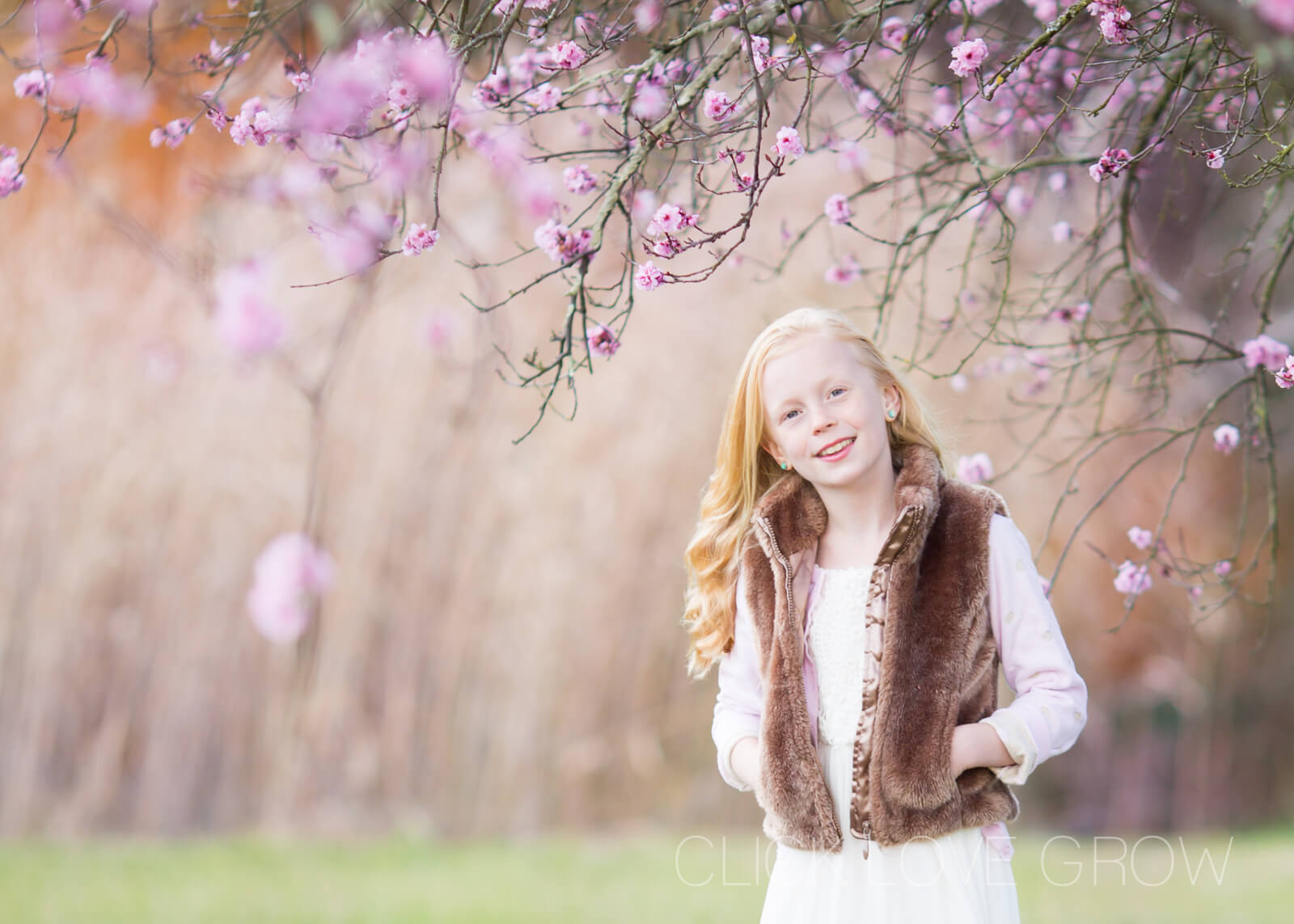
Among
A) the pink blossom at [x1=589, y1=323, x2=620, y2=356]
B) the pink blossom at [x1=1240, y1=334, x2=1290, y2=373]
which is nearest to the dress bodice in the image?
the pink blossom at [x1=589, y1=323, x2=620, y2=356]

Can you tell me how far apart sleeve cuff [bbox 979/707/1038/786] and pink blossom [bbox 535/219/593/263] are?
0.73 m

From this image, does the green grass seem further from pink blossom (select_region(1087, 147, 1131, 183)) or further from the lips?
pink blossom (select_region(1087, 147, 1131, 183))

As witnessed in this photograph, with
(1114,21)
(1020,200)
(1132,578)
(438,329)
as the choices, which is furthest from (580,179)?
(438,329)

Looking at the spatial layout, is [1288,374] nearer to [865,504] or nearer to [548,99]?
[865,504]

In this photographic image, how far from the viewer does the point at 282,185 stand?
3283 millimetres

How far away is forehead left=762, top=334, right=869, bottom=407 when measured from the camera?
4.82ft

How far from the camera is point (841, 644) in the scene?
1473 millimetres

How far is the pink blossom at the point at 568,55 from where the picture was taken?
1480mm

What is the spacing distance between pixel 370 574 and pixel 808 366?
2.58 metres

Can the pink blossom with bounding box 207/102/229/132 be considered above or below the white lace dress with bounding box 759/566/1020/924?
above

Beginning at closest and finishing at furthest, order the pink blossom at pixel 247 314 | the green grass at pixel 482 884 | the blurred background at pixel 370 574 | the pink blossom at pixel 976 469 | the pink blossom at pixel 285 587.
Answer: the pink blossom at pixel 976 469 < the pink blossom at pixel 247 314 < the green grass at pixel 482 884 < the pink blossom at pixel 285 587 < the blurred background at pixel 370 574

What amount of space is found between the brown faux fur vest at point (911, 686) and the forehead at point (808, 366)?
0.15 meters

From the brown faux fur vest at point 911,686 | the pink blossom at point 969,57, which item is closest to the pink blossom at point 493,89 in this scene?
the pink blossom at point 969,57

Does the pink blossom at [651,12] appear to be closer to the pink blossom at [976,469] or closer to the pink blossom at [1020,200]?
the pink blossom at [1020,200]
